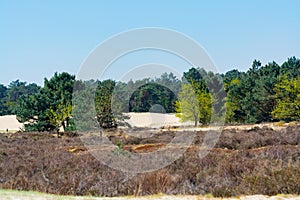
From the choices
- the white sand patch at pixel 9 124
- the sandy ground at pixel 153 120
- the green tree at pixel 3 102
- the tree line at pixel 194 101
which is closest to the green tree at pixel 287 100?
the tree line at pixel 194 101

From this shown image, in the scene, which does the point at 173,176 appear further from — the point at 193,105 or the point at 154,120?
the point at 154,120

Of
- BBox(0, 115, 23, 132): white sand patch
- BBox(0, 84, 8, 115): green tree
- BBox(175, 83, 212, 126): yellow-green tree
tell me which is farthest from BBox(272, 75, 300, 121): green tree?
BBox(0, 84, 8, 115): green tree

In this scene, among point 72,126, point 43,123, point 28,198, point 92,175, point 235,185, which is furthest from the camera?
point 43,123

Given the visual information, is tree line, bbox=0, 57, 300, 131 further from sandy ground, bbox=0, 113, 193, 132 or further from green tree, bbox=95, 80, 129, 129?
sandy ground, bbox=0, 113, 193, 132

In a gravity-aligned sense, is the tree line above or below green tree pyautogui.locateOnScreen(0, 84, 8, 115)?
below

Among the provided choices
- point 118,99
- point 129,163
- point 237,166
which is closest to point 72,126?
point 118,99

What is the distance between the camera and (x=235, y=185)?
32.9ft

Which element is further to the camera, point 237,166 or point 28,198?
point 237,166

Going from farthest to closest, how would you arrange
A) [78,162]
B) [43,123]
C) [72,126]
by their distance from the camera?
[43,123]
[72,126]
[78,162]

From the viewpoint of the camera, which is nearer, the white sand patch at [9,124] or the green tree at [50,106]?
the green tree at [50,106]

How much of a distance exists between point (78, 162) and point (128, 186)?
432 cm

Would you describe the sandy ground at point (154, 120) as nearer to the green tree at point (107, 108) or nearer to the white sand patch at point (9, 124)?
the green tree at point (107, 108)

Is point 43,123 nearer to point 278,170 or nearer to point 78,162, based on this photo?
point 78,162

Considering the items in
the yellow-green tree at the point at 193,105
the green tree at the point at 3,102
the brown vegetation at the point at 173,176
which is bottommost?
the brown vegetation at the point at 173,176
